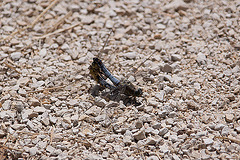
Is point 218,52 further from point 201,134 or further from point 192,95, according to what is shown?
point 201,134

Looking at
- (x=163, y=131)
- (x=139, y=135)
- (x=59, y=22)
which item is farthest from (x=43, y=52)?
(x=163, y=131)

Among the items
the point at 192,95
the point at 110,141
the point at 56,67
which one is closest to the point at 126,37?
the point at 56,67

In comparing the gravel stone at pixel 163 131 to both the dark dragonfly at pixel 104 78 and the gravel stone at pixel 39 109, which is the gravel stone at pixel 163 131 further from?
the gravel stone at pixel 39 109

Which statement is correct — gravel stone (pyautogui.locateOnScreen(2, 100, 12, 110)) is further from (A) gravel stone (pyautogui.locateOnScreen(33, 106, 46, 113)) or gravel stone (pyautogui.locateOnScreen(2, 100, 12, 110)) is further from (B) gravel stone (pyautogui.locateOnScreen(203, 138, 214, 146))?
(B) gravel stone (pyautogui.locateOnScreen(203, 138, 214, 146))

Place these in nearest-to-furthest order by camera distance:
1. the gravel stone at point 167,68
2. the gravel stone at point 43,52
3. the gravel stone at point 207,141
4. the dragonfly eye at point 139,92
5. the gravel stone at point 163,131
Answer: the gravel stone at point 207,141 → the gravel stone at point 163,131 → the dragonfly eye at point 139,92 → the gravel stone at point 167,68 → the gravel stone at point 43,52

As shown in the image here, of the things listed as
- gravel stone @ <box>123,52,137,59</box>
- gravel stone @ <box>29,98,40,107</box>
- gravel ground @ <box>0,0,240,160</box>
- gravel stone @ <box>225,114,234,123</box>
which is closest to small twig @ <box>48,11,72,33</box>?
gravel ground @ <box>0,0,240,160</box>

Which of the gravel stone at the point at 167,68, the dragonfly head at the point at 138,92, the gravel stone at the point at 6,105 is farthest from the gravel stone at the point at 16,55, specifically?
the gravel stone at the point at 167,68

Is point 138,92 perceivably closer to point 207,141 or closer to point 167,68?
point 167,68
